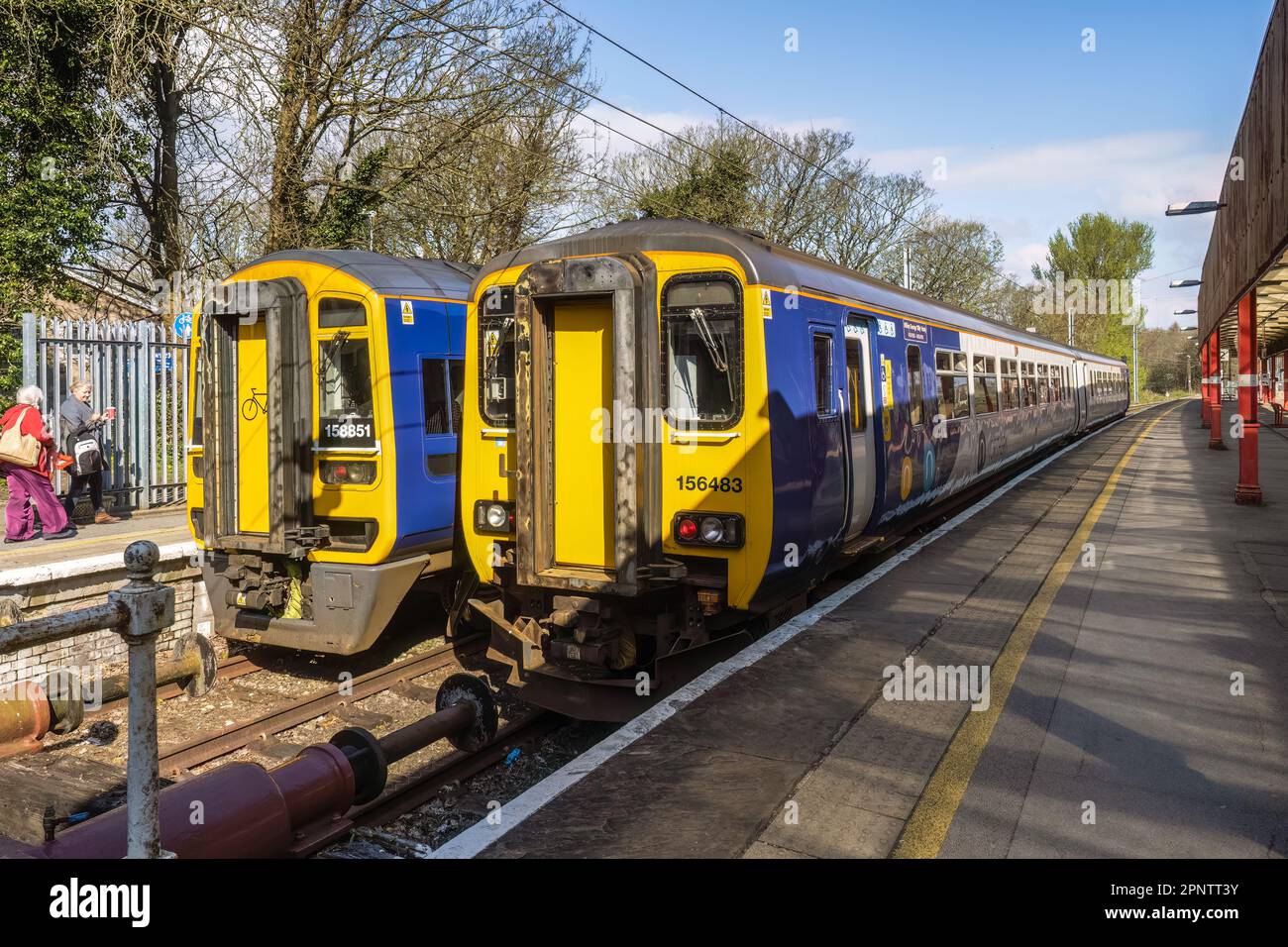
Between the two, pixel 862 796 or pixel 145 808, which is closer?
pixel 145 808

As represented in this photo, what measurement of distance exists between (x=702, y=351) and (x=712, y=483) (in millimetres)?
860

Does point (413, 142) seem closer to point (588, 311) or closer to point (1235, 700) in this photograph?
point (588, 311)

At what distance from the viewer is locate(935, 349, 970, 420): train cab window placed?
10.4m

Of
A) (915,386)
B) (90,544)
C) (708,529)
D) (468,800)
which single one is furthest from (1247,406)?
(90,544)

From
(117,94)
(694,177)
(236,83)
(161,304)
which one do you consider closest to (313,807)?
(236,83)

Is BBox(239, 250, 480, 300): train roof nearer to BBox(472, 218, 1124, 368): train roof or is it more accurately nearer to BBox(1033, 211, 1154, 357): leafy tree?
BBox(472, 218, 1124, 368): train roof

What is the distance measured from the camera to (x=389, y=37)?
14.2 metres

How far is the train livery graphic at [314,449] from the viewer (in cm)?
726

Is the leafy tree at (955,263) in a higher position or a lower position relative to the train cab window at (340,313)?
higher

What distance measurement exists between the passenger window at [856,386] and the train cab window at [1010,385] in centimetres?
749

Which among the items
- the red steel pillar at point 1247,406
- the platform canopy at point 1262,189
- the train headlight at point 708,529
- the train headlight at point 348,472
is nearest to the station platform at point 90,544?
the train headlight at point 348,472

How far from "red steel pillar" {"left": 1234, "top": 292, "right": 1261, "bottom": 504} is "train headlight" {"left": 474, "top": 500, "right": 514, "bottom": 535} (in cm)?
1030

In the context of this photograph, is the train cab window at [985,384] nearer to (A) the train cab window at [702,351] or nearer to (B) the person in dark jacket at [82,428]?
(A) the train cab window at [702,351]
